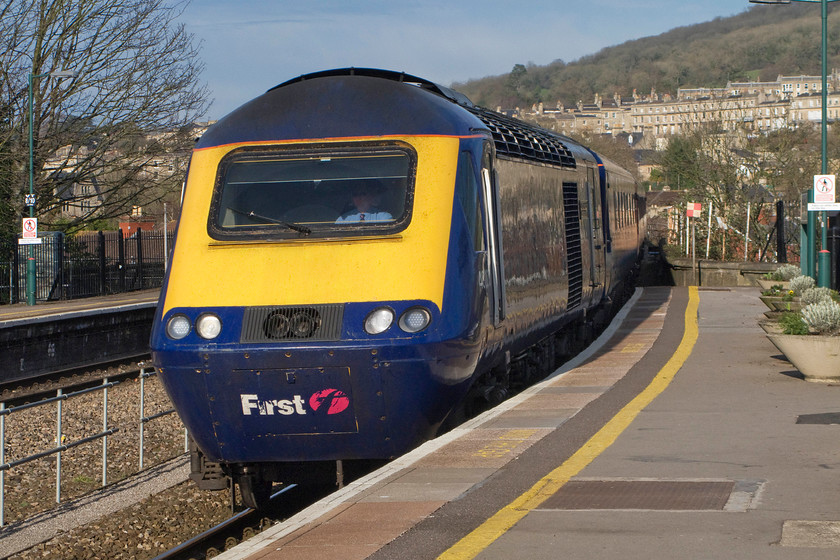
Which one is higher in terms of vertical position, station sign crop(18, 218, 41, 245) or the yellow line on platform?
station sign crop(18, 218, 41, 245)

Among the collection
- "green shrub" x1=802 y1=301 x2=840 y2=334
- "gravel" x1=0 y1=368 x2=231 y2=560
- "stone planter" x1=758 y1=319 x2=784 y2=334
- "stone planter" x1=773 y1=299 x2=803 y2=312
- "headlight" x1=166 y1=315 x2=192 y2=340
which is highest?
"headlight" x1=166 y1=315 x2=192 y2=340

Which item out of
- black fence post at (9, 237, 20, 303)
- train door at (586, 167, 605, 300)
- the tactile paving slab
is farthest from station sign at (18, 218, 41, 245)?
the tactile paving slab

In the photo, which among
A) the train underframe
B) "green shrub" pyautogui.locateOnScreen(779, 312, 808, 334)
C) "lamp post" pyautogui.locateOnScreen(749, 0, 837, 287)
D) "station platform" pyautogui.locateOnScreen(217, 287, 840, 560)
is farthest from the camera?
"lamp post" pyautogui.locateOnScreen(749, 0, 837, 287)

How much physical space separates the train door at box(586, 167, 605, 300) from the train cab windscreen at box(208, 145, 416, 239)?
8218 mm

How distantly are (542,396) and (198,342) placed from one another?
4.12 metres

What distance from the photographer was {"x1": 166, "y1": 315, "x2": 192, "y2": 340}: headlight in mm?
8672

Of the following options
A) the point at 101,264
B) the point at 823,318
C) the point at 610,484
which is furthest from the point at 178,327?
the point at 101,264

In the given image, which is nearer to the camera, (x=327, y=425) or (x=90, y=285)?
(x=327, y=425)

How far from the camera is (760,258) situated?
38.0 metres

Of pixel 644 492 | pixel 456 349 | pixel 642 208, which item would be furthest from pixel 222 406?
pixel 642 208

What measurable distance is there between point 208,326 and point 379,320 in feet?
4.27

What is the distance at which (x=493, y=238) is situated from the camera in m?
10.2

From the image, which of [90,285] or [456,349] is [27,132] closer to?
[90,285]

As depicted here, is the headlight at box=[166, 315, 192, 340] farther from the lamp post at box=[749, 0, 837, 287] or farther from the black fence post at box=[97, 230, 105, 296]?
the black fence post at box=[97, 230, 105, 296]
